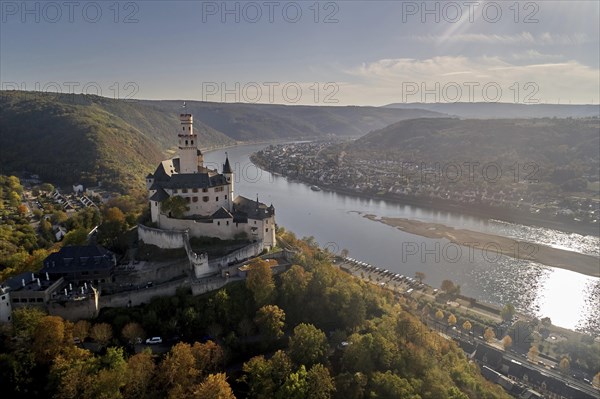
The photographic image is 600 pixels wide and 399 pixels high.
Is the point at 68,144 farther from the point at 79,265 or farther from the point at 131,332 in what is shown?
the point at 131,332

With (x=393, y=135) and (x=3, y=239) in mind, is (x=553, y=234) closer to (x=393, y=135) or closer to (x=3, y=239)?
(x=3, y=239)

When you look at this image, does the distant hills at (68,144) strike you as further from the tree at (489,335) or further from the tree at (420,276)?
the tree at (489,335)

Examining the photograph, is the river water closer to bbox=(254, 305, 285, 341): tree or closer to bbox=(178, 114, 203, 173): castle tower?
bbox=(254, 305, 285, 341): tree

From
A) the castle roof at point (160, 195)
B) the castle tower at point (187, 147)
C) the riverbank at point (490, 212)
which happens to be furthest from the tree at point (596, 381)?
the riverbank at point (490, 212)

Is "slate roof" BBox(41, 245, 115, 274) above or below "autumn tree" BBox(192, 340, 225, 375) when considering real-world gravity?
above

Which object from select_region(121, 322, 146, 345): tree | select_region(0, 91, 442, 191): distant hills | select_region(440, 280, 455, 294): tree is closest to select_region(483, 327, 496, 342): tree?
select_region(440, 280, 455, 294): tree

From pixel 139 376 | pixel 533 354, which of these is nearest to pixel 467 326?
pixel 533 354

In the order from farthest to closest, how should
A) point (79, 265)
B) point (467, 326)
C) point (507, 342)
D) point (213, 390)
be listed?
point (467, 326), point (507, 342), point (79, 265), point (213, 390)
